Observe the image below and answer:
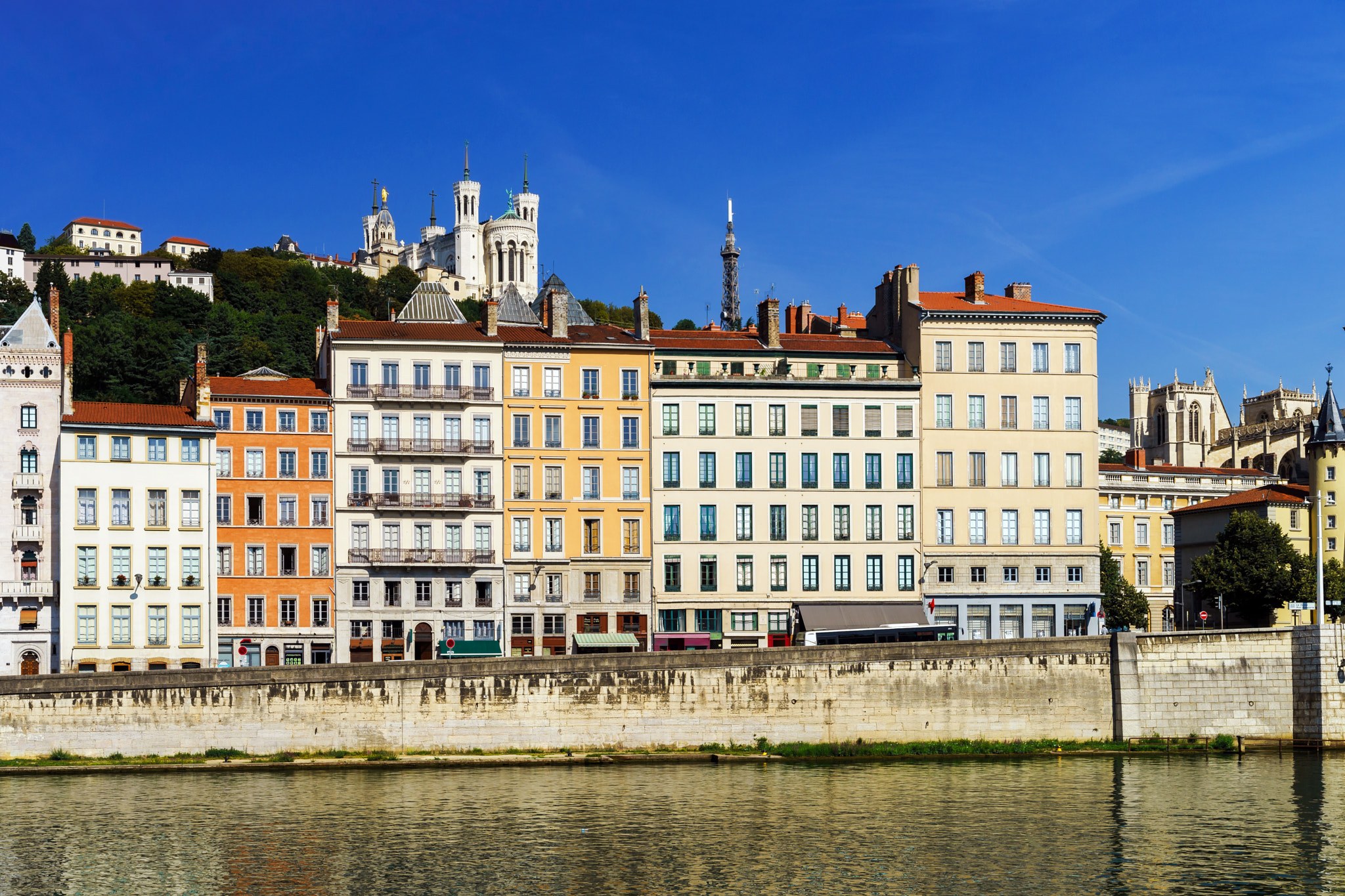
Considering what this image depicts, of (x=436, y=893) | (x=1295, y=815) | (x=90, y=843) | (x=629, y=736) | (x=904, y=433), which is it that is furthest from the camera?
(x=904, y=433)

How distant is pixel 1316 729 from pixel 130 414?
4888cm

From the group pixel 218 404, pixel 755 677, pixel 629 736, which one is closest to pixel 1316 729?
pixel 755 677

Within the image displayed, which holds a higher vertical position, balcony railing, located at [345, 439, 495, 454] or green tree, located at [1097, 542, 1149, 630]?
balcony railing, located at [345, 439, 495, 454]

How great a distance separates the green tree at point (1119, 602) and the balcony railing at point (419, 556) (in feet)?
129

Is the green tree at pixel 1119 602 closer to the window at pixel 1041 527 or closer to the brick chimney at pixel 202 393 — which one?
the window at pixel 1041 527

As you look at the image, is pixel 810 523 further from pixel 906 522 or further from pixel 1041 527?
pixel 1041 527

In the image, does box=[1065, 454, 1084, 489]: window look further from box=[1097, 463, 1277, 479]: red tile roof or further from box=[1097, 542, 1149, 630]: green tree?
box=[1097, 463, 1277, 479]: red tile roof

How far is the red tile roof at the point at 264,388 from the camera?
6681 centimetres

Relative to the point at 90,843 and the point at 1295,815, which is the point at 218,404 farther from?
the point at 1295,815

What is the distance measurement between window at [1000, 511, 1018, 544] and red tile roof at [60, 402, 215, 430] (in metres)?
35.3

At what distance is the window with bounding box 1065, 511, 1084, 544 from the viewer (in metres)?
70.6

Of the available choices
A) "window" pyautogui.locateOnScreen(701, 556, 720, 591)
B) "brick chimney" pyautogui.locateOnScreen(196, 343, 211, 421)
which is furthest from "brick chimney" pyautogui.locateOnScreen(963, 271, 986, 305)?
"brick chimney" pyautogui.locateOnScreen(196, 343, 211, 421)

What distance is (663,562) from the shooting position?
226 feet

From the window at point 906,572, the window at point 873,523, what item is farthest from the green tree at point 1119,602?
the window at point 873,523
